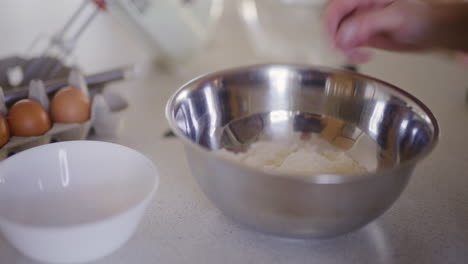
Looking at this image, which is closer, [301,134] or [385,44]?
[385,44]

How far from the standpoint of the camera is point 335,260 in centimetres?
56

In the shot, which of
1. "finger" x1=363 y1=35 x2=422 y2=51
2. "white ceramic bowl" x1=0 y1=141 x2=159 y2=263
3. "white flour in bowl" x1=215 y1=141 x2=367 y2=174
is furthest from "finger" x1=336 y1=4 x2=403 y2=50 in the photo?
"white ceramic bowl" x1=0 y1=141 x2=159 y2=263

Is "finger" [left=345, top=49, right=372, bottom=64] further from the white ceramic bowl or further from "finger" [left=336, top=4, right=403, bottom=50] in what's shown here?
the white ceramic bowl

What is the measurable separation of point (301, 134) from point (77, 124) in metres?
0.40

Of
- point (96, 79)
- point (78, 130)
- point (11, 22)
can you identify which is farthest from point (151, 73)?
point (11, 22)

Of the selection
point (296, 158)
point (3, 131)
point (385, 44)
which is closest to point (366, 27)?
point (385, 44)

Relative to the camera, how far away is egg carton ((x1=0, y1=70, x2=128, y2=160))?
724 millimetres

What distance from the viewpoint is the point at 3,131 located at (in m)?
0.69

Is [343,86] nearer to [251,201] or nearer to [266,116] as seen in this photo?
[266,116]

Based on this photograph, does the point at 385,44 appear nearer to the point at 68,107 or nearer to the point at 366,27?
the point at 366,27

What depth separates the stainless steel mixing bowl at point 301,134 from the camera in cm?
48

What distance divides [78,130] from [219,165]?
38 centimetres

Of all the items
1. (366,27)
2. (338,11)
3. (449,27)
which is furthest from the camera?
(338,11)

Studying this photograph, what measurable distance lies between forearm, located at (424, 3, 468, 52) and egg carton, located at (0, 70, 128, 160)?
57cm
